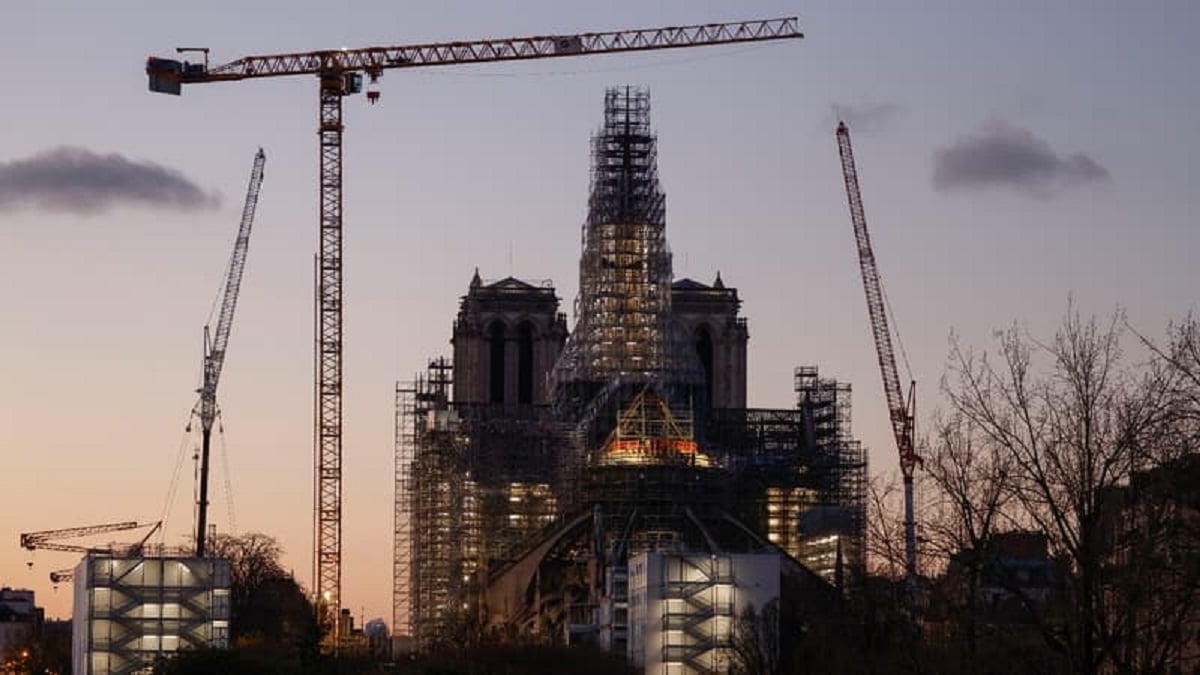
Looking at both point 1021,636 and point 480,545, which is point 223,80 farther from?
point 1021,636

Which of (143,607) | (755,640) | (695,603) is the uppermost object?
(695,603)

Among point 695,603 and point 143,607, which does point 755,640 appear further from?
point 143,607

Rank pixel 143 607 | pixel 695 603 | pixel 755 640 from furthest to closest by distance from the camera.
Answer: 1. pixel 695 603
2. pixel 143 607
3. pixel 755 640

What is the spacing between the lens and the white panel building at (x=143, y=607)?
12269 cm

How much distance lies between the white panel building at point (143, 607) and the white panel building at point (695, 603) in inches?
761

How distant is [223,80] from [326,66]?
6891 mm

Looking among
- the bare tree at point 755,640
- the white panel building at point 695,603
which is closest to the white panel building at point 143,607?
the white panel building at point 695,603

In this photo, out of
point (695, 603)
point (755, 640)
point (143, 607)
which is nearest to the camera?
point (755, 640)

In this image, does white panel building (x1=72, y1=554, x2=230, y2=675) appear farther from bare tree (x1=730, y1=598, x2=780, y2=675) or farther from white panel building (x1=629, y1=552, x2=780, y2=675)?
bare tree (x1=730, y1=598, x2=780, y2=675)

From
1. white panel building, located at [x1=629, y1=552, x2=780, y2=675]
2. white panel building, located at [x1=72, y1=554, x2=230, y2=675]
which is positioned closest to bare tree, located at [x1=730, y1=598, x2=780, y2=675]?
white panel building, located at [x1=629, y1=552, x2=780, y2=675]

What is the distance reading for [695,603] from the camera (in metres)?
128

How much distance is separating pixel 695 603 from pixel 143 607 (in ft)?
80.2

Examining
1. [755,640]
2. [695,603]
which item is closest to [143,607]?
[695,603]

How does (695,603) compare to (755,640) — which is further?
(695,603)
